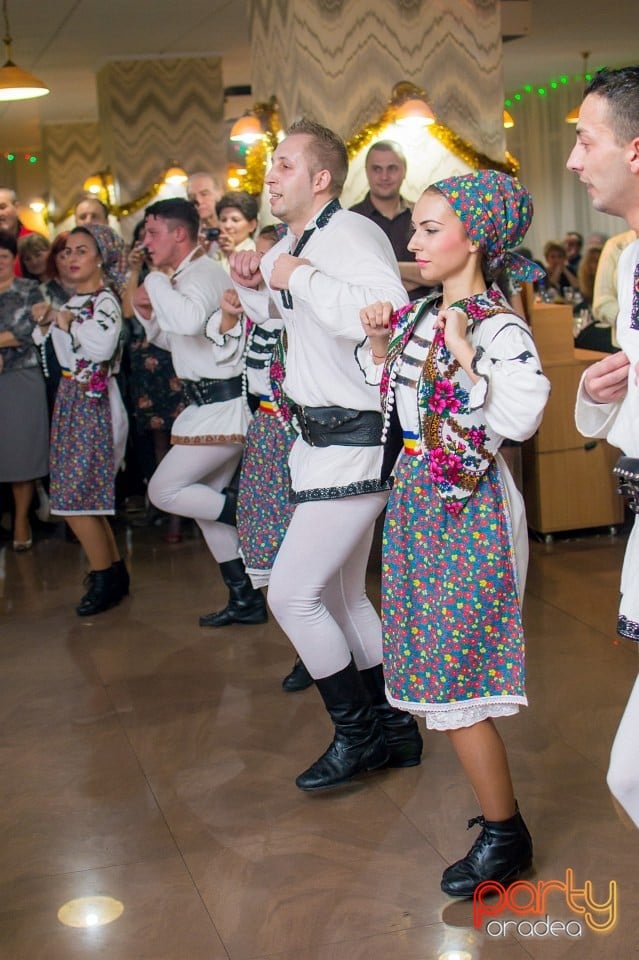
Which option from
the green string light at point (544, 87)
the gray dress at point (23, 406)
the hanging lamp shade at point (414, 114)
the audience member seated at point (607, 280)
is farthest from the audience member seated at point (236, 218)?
the green string light at point (544, 87)

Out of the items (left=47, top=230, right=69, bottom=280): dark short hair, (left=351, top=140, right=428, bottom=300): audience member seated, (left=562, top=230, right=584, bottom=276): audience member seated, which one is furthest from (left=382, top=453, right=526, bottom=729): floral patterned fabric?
(left=562, top=230, right=584, bottom=276): audience member seated

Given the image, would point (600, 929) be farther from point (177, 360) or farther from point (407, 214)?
point (407, 214)

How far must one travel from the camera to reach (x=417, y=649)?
8.40ft

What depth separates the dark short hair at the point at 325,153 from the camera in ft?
10.2

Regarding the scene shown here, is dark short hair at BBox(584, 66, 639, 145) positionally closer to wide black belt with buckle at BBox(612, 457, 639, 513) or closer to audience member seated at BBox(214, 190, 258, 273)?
wide black belt with buckle at BBox(612, 457, 639, 513)

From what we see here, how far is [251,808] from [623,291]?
5.59 feet

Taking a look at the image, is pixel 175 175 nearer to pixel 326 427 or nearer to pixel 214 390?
pixel 214 390

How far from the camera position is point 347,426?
3.05 meters

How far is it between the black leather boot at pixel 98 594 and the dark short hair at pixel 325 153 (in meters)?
2.28

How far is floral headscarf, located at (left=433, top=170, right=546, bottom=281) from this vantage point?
8.02ft

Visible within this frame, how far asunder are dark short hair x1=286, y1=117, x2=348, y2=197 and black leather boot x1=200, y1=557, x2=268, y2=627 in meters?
1.87

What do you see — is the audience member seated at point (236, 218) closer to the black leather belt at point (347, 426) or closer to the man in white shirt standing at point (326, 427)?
the man in white shirt standing at point (326, 427)

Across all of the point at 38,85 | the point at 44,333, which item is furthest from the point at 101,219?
the point at 44,333

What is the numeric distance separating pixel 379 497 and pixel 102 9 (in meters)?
6.67
